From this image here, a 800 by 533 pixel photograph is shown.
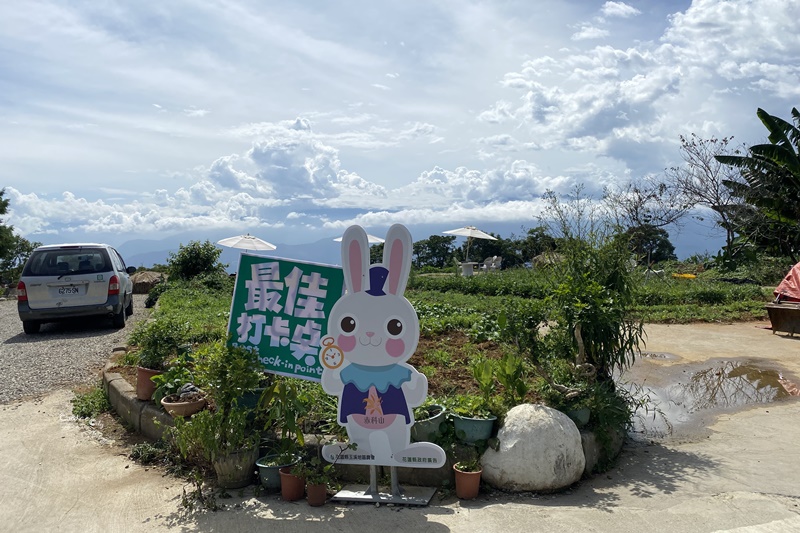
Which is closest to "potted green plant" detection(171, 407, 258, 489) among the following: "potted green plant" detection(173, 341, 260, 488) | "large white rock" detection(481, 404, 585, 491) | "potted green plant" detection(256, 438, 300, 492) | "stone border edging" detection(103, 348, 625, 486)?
"potted green plant" detection(173, 341, 260, 488)

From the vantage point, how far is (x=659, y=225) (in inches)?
1045

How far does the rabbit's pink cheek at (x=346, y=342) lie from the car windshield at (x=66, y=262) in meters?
8.84

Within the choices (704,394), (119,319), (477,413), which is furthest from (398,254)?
(119,319)

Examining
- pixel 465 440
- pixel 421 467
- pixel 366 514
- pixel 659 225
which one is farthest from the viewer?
pixel 659 225

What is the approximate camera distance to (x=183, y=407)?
18.2ft

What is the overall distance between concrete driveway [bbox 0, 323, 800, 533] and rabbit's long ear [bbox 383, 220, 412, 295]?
5.29ft

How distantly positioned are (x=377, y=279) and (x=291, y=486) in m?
1.61

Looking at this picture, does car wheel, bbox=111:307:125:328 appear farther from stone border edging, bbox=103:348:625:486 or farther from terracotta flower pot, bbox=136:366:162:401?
terracotta flower pot, bbox=136:366:162:401

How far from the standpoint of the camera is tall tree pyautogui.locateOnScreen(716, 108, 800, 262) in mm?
22422

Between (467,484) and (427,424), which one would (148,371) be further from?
(467,484)

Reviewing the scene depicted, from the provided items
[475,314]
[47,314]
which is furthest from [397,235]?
[47,314]

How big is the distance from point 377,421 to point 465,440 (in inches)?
28.8

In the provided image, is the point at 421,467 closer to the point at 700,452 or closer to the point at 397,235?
the point at 397,235

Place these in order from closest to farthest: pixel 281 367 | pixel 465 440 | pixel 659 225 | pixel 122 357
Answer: pixel 465 440
pixel 281 367
pixel 122 357
pixel 659 225
